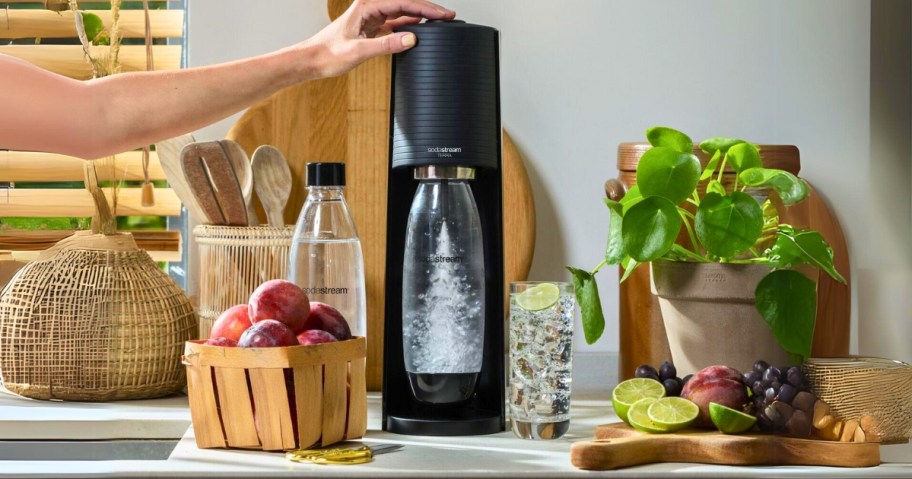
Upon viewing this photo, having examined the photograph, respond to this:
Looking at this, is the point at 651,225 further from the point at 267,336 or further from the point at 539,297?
the point at 267,336

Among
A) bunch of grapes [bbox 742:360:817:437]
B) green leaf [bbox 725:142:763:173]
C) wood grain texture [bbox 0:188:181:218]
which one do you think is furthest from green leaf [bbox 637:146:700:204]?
wood grain texture [bbox 0:188:181:218]

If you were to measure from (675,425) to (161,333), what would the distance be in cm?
70

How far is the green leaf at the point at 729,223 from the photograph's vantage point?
1.07 metres

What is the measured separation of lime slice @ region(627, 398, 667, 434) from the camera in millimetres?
1018

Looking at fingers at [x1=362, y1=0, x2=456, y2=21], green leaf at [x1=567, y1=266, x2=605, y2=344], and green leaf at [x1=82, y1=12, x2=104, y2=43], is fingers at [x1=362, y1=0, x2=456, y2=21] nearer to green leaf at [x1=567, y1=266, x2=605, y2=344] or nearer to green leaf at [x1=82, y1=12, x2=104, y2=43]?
green leaf at [x1=567, y1=266, x2=605, y2=344]

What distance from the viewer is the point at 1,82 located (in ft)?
3.52

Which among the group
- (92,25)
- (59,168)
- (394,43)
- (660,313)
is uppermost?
(92,25)

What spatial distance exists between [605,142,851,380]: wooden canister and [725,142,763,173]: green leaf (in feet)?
0.38

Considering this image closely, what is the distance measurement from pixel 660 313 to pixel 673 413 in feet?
1.17

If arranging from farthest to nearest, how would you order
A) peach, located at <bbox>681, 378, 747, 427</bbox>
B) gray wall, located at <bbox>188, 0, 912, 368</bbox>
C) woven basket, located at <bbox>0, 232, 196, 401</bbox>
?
gray wall, located at <bbox>188, 0, 912, 368</bbox> → woven basket, located at <bbox>0, 232, 196, 401</bbox> → peach, located at <bbox>681, 378, 747, 427</bbox>

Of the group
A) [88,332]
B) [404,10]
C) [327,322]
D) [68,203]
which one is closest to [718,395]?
[327,322]

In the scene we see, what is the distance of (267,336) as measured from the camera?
3.30ft

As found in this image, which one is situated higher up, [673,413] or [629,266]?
[629,266]

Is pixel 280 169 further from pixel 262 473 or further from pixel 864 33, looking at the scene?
pixel 864 33
